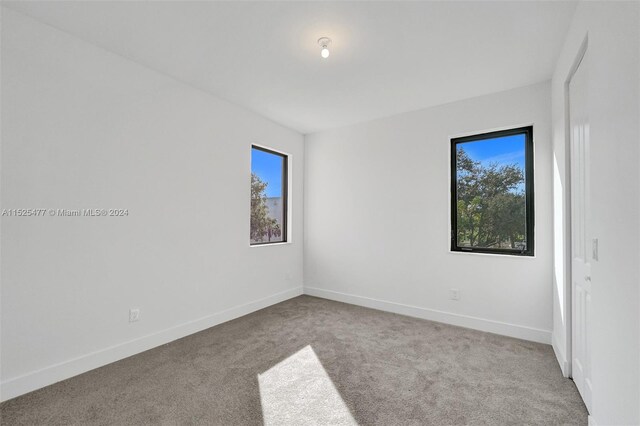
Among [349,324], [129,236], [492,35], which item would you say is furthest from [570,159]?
[129,236]

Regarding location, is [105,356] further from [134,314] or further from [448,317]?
[448,317]

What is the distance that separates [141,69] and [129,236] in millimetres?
1541

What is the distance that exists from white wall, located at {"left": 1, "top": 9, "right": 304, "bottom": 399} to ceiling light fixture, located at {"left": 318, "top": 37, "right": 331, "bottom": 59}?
157cm

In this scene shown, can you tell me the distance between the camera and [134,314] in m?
2.69

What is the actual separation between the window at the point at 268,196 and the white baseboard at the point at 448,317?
3.85ft

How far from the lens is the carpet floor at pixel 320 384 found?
1851mm

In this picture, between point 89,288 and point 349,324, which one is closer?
point 89,288

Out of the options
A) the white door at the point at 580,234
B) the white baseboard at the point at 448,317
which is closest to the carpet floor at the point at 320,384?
the white baseboard at the point at 448,317

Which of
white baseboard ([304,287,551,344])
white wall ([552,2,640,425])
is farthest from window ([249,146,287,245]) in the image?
white wall ([552,2,640,425])

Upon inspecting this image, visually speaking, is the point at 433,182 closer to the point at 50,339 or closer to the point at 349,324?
the point at 349,324

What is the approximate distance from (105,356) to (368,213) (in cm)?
322

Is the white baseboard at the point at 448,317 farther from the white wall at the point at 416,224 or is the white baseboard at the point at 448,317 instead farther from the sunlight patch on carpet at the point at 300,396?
the sunlight patch on carpet at the point at 300,396

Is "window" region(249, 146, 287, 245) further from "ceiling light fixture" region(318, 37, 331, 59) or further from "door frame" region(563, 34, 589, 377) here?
"door frame" region(563, 34, 589, 377)

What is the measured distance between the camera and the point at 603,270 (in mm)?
1442
